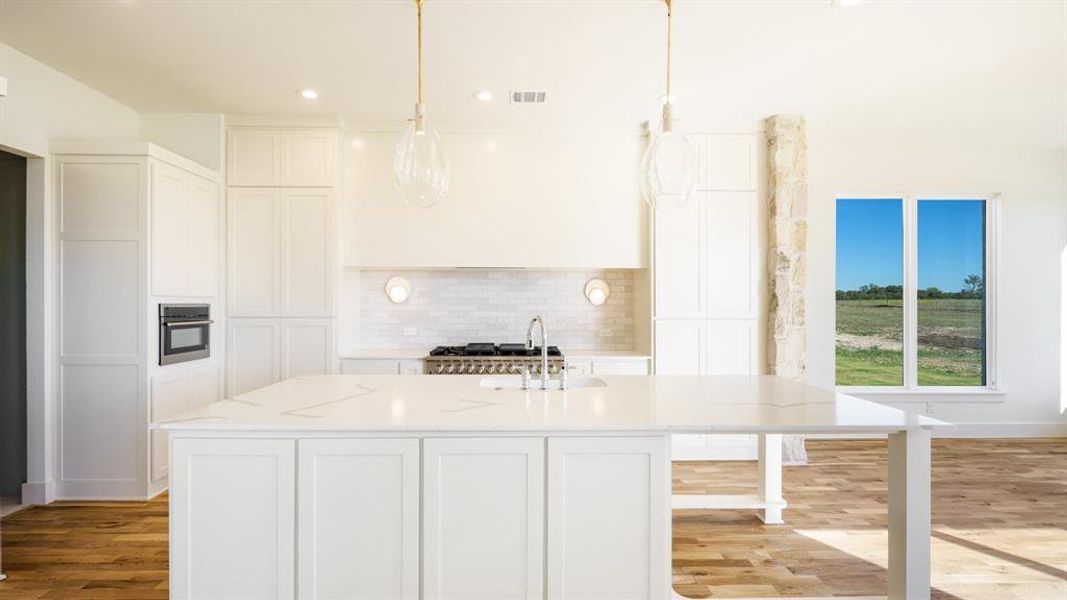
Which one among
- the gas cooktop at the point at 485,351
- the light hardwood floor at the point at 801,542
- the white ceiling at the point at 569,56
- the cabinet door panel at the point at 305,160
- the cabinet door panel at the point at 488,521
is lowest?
the light hardwood floor at the point at 801,542

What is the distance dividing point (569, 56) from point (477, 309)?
254cm

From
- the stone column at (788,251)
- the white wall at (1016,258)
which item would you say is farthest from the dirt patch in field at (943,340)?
the stone column at (788,251)

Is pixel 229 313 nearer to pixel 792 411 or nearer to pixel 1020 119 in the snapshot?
pixel 792 411

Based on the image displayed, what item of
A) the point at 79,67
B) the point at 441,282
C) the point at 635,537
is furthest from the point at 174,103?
the point at 635,537

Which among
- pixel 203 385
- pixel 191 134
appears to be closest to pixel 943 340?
pixel 203 385

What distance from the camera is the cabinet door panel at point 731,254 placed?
5.00 metres

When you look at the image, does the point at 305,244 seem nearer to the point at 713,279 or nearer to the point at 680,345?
the point at 680,345

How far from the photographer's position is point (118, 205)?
3.93m

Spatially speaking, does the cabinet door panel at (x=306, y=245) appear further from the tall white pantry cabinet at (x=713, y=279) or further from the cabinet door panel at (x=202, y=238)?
the tall white pantry cabinet at (x=713, y=279)

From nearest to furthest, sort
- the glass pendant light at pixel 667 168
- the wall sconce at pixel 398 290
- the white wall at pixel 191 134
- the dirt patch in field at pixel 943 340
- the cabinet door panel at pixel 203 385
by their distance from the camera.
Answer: the glass pendant light at pixel 667 168
the cabinet door panel at pixel 203 385
the white wall at pixel 191 134
the wall sconce at pixel 398 290
the dirt patch in field at pixel 943 340

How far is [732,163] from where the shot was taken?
5016 millimetres

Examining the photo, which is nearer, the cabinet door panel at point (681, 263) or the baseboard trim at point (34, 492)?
the baseboard trim at point (34, 492)

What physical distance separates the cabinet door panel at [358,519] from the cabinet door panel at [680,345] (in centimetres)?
318

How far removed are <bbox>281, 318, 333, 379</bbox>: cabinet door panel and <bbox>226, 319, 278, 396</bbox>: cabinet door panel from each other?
0.10 meters
